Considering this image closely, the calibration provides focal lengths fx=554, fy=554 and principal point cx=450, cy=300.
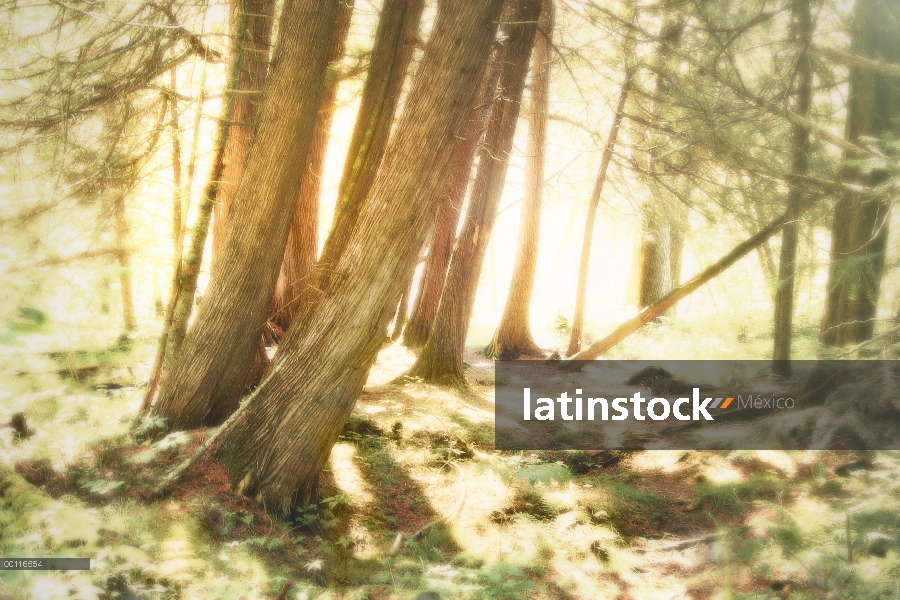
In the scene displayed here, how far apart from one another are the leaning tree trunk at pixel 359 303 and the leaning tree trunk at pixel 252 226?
0.56m

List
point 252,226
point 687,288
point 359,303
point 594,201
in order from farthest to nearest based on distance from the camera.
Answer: point 594,201 → point 687,288 → point 252,226 → point 359,303

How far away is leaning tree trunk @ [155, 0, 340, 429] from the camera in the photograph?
427 cm

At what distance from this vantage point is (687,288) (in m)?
6.62

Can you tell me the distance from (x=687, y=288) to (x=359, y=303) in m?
4.36

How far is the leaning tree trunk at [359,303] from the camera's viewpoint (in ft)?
13.1

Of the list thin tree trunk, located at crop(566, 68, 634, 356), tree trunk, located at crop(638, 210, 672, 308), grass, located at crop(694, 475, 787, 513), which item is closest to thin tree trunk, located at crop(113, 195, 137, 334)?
grass, located at crop(694, 475, 787, 513)

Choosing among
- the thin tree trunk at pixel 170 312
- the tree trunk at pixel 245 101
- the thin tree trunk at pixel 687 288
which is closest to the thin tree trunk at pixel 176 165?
the thin tree trunk at pixel 170 312

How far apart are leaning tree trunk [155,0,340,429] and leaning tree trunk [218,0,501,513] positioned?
562 mm

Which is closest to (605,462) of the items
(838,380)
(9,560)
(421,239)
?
(838,380)

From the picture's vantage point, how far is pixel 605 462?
596cm

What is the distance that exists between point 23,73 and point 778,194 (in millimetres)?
7732

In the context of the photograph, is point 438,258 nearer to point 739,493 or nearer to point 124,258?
point 124,258

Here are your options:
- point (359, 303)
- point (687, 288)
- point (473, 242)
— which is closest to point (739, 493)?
point (687, 288)

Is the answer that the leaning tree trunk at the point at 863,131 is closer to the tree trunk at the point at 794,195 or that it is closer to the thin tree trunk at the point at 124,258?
the tree trunk at the point at 794,195
